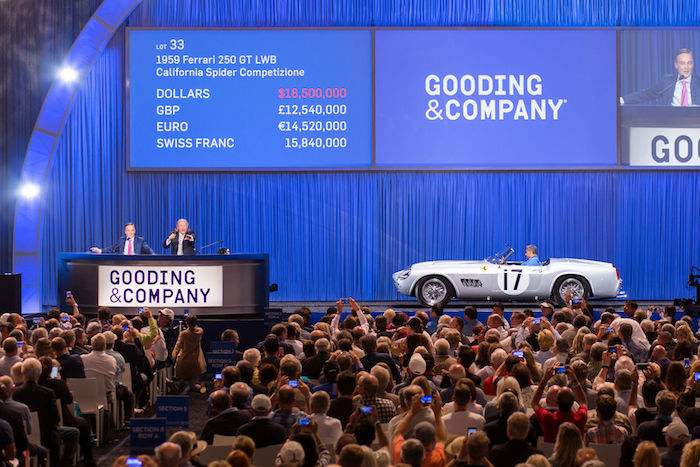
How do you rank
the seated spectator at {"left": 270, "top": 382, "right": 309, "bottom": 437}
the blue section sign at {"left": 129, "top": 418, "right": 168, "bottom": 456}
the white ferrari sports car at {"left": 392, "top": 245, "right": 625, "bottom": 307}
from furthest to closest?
the white ferrari sports car at {"left": 392, "top": 245, "right": 625, "bottom": 307}
the seated spectator at {"left": 270, "top": 382, "right": 309, "bottom": 437}
the blue section sign at {"left": 129, "top": 418, "right": 168, "bottom": 456}

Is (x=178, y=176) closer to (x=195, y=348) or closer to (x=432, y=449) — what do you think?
(x=195, y=348)

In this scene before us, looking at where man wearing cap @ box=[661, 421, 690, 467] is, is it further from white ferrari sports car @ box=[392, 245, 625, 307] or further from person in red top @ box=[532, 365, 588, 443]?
white ferrari sports car @ box=[392, 245, 625, 307]

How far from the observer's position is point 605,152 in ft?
53.1

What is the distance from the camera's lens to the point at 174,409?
4922 millimetres

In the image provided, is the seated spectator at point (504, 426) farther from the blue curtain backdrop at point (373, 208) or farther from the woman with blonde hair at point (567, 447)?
the blue curtain backdrop at point (373, 208)

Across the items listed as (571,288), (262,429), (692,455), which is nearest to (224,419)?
(262,429)

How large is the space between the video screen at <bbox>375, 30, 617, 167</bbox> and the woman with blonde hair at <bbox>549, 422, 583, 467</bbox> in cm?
1242

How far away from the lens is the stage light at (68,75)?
15641 millimetres

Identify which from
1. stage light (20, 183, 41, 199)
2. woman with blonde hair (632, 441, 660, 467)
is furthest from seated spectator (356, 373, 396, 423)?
stage light (20, 183, 41, 199)

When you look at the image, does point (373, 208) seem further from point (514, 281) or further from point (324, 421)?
point (324, 421)

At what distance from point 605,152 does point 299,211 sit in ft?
22.6

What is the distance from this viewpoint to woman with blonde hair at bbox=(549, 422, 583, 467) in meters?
4.02

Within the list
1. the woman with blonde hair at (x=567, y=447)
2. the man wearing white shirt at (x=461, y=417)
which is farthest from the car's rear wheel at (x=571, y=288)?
the woman with blonde hair at (x=567, y=447)

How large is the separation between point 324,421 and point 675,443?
206cm
